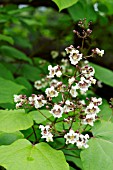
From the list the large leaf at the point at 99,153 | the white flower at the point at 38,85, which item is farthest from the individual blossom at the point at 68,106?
the white flower at the point at 38,85

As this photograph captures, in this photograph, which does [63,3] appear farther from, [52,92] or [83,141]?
[83,141]

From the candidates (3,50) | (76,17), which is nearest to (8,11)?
(3,50)

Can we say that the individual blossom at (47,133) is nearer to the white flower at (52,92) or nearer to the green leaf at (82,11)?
the white flower at (52,92)

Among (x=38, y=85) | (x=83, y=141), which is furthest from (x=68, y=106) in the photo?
(x=38, y=85)

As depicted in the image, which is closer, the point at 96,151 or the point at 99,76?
the point at 96,151

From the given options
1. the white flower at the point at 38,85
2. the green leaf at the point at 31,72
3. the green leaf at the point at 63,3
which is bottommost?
the green leaf at the point at 31,72

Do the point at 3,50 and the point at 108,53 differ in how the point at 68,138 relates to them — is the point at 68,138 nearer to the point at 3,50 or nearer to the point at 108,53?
the point at 3,50
